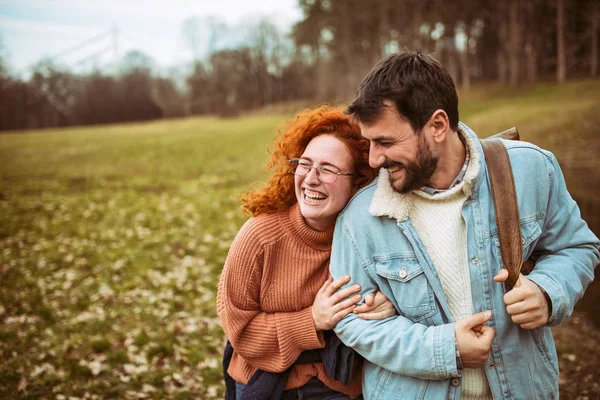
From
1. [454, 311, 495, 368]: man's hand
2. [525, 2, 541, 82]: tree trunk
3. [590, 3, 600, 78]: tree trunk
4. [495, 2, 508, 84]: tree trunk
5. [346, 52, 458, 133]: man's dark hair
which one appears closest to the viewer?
[454, 311, 495, 368]: man's hand

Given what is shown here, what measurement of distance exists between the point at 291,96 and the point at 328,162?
5722 centimetres

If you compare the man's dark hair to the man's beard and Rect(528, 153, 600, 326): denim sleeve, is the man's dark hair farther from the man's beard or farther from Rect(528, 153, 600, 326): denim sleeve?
Rect(528, 153, 600, 326): denim sleeve

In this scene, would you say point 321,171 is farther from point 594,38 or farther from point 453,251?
point 594,38

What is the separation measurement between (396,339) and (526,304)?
1.82ft

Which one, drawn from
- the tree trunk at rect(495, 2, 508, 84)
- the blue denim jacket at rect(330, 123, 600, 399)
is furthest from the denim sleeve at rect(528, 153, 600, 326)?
the tree trunk at rect(495, 2, 508, 84)

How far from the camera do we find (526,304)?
170cm

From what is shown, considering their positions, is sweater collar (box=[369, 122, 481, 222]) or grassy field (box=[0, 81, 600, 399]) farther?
grassy field (box=[0, 81, 600, 399])

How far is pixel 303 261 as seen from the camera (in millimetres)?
2285

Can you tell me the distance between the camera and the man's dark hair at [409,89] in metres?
1.84

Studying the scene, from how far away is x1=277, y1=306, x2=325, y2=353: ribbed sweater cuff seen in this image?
2129 mm

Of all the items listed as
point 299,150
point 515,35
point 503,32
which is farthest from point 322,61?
point 299,150

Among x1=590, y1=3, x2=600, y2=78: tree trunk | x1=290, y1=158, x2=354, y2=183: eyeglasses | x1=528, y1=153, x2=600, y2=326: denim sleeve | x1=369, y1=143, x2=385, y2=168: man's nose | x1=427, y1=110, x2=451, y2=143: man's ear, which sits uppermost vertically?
x1=590, y1=3, x2=600, y2=78: tree trunk

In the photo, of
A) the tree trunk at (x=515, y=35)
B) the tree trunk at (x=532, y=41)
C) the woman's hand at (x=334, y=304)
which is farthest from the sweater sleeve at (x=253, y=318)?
the tree trunk at (x=532, y=41)

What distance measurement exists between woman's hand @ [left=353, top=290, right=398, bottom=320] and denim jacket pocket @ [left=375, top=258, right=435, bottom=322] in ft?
0.19
